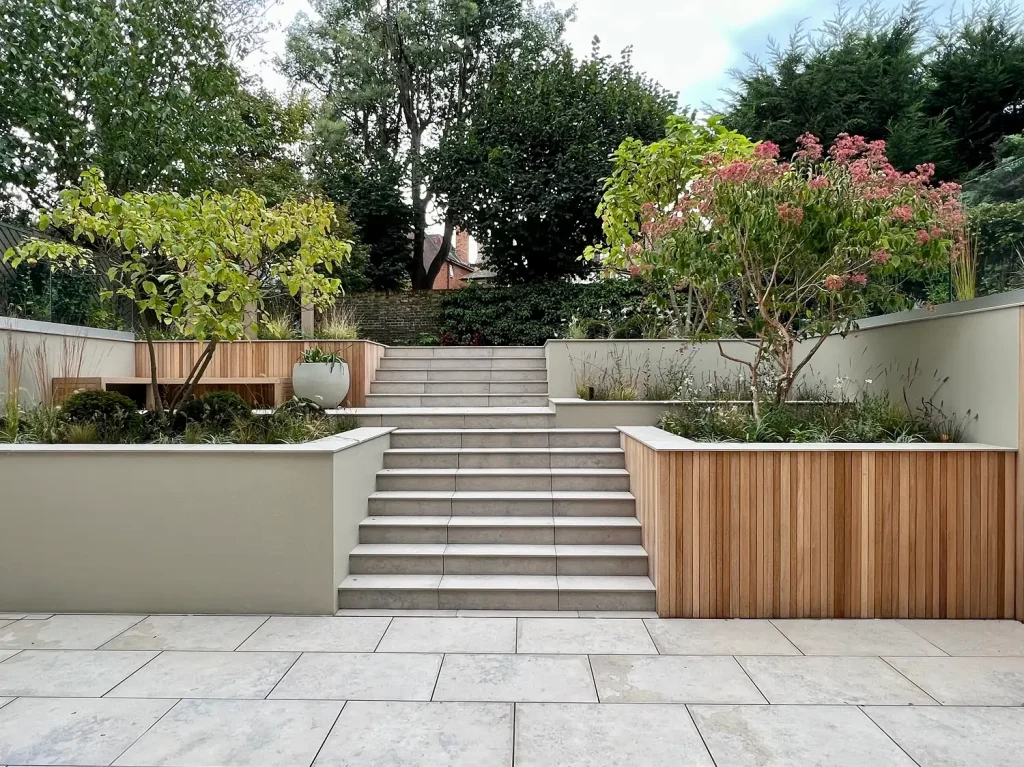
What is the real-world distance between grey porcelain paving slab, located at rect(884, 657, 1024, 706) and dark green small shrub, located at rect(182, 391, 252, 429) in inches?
178

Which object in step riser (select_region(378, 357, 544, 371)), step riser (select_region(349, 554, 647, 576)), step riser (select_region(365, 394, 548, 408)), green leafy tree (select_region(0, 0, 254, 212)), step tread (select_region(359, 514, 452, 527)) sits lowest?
step riser (select_region(349, 554, 647, 576))

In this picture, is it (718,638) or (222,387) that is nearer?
(718,638)

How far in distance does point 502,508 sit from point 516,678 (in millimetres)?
1758

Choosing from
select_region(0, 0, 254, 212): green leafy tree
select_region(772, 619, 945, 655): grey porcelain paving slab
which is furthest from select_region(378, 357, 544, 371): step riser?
select_region(772, 619, 945, 655): grey porcelain paving slab

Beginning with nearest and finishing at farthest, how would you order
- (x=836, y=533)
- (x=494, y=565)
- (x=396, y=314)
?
(x=836, y=533) < (x=494, y=565) < (x=396, y=314)

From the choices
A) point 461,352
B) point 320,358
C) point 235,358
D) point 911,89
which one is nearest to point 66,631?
point 320,358

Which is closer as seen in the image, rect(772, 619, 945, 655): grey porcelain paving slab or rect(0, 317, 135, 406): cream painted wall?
rect(772, 619, 945, 655): grey porcelain paving slab

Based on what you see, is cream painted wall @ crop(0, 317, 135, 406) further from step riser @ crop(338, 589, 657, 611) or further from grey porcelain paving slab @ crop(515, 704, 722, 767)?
grey porcelain paving slab @ crop(515, 704, 722, 767)

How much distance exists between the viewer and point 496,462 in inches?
201

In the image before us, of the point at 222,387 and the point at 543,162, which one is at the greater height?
the point at 543,162

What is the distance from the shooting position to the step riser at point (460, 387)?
7746mm

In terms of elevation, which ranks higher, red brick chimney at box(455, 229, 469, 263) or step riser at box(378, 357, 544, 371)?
red brick chimney at box(455, 229, 469, 263)

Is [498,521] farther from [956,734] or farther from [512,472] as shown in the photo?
[956,734]

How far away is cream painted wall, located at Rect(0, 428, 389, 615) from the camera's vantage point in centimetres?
371
